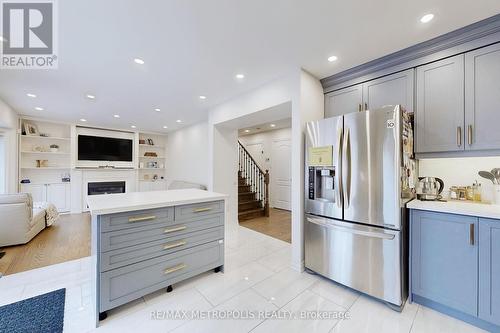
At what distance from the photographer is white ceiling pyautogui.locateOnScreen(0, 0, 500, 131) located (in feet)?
5.23

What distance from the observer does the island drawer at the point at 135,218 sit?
1.64 metres

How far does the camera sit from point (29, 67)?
254 centimetres

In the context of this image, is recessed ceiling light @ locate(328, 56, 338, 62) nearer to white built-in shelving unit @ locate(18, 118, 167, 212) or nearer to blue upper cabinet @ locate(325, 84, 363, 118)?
blue upper cabinet @ locate(325, 84, 363, 118)

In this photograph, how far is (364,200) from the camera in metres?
1.99

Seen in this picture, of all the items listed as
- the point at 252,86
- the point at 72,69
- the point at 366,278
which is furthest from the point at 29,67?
the point at 366,278

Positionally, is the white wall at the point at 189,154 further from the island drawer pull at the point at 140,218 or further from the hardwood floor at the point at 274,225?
the island drawer pull at the point at 140,218

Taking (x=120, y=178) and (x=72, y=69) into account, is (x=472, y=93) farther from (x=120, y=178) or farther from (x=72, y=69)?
(x=120, y=178)

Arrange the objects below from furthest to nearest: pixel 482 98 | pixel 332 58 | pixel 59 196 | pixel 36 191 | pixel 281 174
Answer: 1. pixel 281 174
2. pixel 59 196
3. pixel 36 191
4. pixel 332 58
5. pixel 482 98

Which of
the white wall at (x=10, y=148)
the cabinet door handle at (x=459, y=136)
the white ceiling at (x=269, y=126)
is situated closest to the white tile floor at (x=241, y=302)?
the cabinet door handle at (x=459, y=136)

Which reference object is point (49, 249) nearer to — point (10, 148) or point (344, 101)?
point (10, 148)

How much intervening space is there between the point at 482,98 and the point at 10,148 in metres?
7.82

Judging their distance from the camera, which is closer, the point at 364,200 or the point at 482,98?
the point at 482,98

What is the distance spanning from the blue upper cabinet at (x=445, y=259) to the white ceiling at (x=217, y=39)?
5.61ft

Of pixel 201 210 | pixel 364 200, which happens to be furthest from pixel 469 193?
pixel 201 210
